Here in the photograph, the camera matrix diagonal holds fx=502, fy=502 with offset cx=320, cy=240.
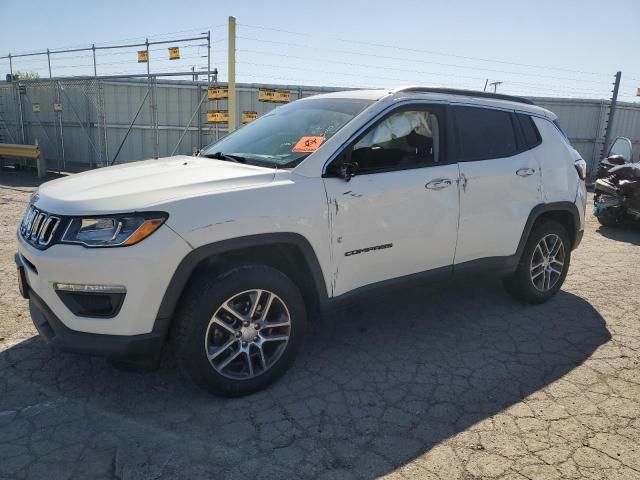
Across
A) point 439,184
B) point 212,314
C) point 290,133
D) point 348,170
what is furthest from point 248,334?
point 439,184

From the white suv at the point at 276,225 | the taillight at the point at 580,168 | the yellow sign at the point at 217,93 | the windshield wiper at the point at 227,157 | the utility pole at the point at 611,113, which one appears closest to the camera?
the white suv at the point at 276,225

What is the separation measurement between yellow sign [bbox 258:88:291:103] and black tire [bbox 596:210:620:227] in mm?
7146

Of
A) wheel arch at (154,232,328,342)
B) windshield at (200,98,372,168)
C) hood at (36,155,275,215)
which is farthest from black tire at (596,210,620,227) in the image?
hood at (36,155,275,215)

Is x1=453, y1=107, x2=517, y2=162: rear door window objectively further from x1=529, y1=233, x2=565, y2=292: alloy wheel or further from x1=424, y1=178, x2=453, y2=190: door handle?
x1=529, y1=233, x2=565, y2=292: alloy wheel

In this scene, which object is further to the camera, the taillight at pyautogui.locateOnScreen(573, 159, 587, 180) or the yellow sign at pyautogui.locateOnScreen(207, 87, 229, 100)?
the yellow sign at pyautogui.locateOnScreen(207, 87, 229, 100)

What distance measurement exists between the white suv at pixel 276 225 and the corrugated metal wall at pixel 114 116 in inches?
352

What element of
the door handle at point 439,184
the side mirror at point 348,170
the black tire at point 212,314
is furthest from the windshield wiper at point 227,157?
the door handle at point 439,184

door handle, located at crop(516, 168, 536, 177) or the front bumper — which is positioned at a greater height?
door handle, located at crop(516, 168, 536, 177)

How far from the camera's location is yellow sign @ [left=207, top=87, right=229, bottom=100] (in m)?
10.7

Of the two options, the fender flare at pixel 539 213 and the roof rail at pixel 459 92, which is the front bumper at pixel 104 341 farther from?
the fender flare at pixel 539 213

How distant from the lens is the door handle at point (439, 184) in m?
3.58

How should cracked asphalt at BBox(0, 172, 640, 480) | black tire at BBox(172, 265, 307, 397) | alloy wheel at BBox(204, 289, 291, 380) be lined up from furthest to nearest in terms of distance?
1. alloy wheel at BBox(204, 289, 291, 380)
2. black tire at BBox(172, 265, 307, 397)
3. cracked asphalt at BBox(0, 172, 640, 480)

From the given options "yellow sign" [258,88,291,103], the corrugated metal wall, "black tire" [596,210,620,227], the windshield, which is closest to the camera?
the windshield

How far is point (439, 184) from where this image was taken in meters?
3.64
